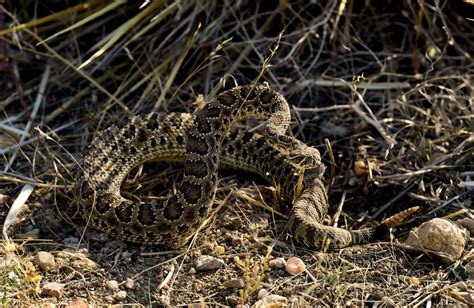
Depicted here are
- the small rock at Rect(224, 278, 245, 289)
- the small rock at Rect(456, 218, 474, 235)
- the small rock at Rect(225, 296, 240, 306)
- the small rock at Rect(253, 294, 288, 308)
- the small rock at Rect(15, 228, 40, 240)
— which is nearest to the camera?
the small rock at Rect(253, 294, 288, 308)

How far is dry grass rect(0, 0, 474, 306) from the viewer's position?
472cm

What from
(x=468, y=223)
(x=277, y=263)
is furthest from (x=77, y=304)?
(x=468, y=223)

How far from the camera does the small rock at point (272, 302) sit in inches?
171

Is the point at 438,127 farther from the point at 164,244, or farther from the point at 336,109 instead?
the point at 164,244

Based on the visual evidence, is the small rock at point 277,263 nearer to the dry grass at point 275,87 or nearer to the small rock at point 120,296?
the dry grass at point 275,87

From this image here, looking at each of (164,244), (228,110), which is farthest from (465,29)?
(164,244)

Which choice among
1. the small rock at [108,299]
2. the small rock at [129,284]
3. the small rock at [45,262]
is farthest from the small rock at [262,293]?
the small rock at [45,262]

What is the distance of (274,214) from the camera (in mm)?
5453

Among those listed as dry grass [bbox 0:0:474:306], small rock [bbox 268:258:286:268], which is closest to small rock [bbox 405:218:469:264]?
dry grass [bbox 0:0:474:306]

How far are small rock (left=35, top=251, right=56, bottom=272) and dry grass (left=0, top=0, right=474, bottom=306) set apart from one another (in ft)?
0.23

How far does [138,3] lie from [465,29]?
3.15 metres

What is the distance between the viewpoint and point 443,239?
4809 mm

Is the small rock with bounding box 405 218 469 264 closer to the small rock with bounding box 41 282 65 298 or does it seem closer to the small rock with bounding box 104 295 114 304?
the small rock with bounding box 104 295 114 304

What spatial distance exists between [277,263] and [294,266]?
12 centimetres
